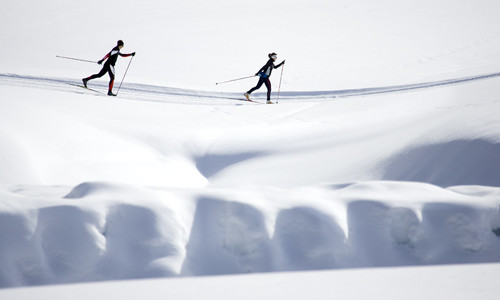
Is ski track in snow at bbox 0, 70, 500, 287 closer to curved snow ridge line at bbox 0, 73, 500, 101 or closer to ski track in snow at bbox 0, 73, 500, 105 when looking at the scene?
ski track in snow at bbox 0, 73, 500, 105

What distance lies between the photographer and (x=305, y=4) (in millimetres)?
24719

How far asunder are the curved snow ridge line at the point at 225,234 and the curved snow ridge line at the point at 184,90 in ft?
26.2

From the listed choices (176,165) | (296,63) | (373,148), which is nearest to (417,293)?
(373,148)

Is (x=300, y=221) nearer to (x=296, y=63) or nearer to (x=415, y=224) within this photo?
(x=415, y=224)

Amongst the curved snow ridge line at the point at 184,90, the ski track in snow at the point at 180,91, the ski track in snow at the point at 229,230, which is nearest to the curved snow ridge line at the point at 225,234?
the ski track in snow at the point at 229,230

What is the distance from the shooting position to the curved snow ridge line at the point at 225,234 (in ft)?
9.28

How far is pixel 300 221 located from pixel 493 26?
2201 cm

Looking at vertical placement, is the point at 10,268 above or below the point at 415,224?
below

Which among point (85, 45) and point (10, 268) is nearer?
point (10, 268)

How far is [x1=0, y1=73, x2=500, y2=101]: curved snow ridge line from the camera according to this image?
1098 cm

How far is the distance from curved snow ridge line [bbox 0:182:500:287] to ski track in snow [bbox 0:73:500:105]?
25.5 ft

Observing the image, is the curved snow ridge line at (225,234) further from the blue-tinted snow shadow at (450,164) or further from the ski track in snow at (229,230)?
the blue-tinted snow shadow at (450,164)

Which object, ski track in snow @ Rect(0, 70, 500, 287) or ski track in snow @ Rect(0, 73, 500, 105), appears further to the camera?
ski track in snow @ Rect(0, 73, 500, 105)

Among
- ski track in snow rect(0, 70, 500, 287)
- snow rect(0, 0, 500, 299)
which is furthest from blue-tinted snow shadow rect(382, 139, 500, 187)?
ski track in snow rect(0, 70, 500, 287)
